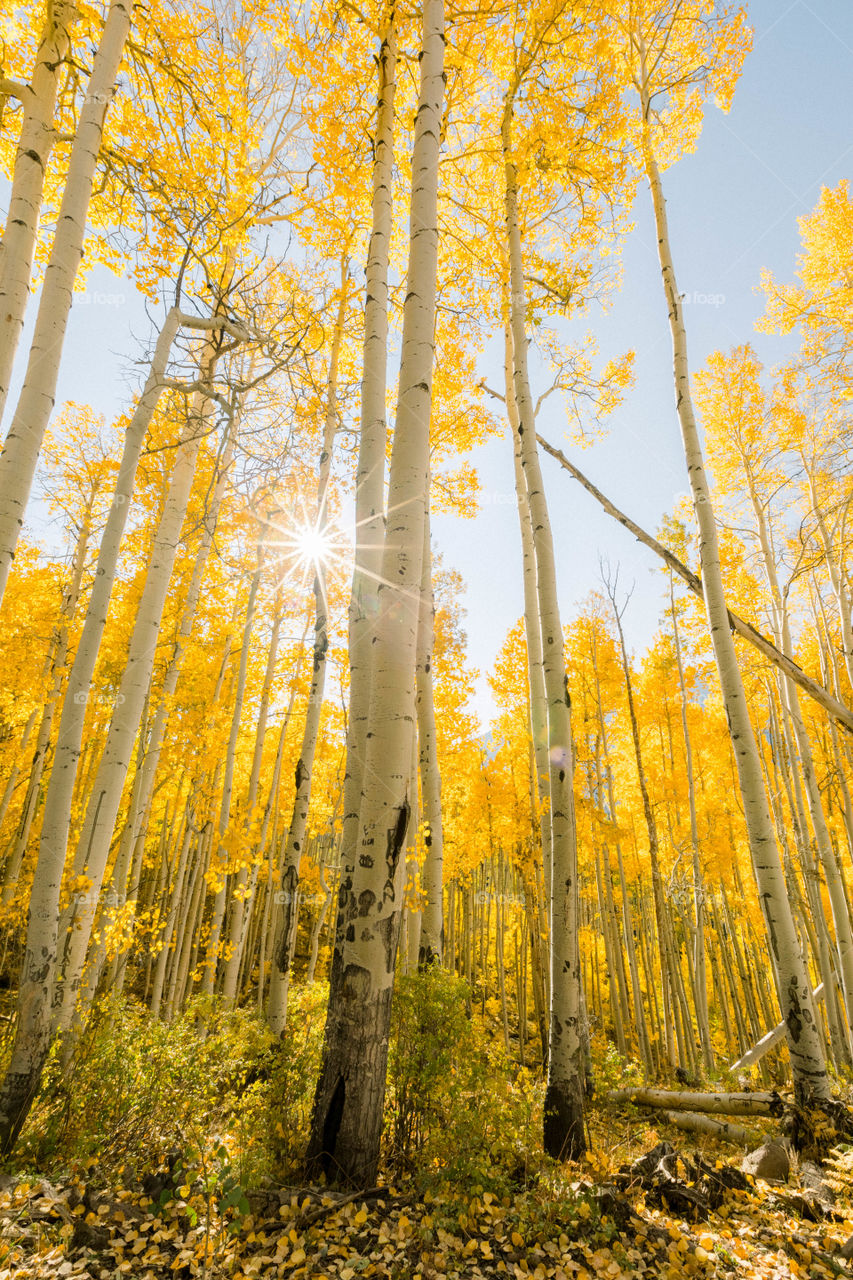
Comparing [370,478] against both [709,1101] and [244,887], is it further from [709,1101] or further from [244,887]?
[709,1101]

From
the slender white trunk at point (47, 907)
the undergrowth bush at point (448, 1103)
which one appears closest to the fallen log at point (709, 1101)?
the undergrowth bush at point (448, 1103)

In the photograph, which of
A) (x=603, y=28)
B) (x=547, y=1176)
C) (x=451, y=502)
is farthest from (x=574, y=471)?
(x=547, y=1176)

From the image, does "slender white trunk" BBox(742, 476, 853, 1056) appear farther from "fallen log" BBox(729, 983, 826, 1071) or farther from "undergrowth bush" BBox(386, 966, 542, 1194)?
"undergrowth bush" BBox(386, 966, 542, 1194)

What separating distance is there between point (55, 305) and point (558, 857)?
494 cm

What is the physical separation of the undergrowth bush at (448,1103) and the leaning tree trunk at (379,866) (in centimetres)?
52

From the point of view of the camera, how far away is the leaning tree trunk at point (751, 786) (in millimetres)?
3592

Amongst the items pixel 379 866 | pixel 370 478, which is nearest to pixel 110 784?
pixel 379 866

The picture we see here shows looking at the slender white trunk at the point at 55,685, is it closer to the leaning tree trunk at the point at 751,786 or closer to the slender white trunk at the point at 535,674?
the slender white trunk at the point at 535,674

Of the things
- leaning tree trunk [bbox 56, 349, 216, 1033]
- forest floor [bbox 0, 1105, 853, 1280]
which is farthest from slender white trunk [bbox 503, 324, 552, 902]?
leaning tree trunk [bbox 56, 349, 216, 1033]

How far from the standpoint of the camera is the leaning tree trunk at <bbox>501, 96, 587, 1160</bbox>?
350 centimetres

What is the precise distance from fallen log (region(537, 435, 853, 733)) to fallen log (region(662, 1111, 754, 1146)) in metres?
3.50

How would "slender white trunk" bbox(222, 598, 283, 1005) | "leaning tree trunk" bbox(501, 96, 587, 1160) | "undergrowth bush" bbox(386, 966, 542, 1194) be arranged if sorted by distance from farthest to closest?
"slender white trunk" bbox(222, 598, 283, 1005), "leaning tree trunk" bbox(501, 96, 587, 1160), "undergrowth bush" bbox(386, 966, 542, 1194)

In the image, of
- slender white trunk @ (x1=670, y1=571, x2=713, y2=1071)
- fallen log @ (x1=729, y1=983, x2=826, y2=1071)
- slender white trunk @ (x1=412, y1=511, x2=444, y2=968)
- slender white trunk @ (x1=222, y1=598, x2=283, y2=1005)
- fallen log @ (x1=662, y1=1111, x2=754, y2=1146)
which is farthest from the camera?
slender white trunk @ (x1=670, y1=571, x2=713, y2=1071)

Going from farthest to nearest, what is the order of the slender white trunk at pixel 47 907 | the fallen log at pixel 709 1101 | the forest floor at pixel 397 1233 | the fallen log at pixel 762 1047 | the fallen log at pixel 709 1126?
the fallen log at pixel 762 1047
the fallen log at pixel 709 1126
the fallen log at pixel 709 1101
the slender white trunk at pixel 47 907
the forest floor at pixel 397 1233
